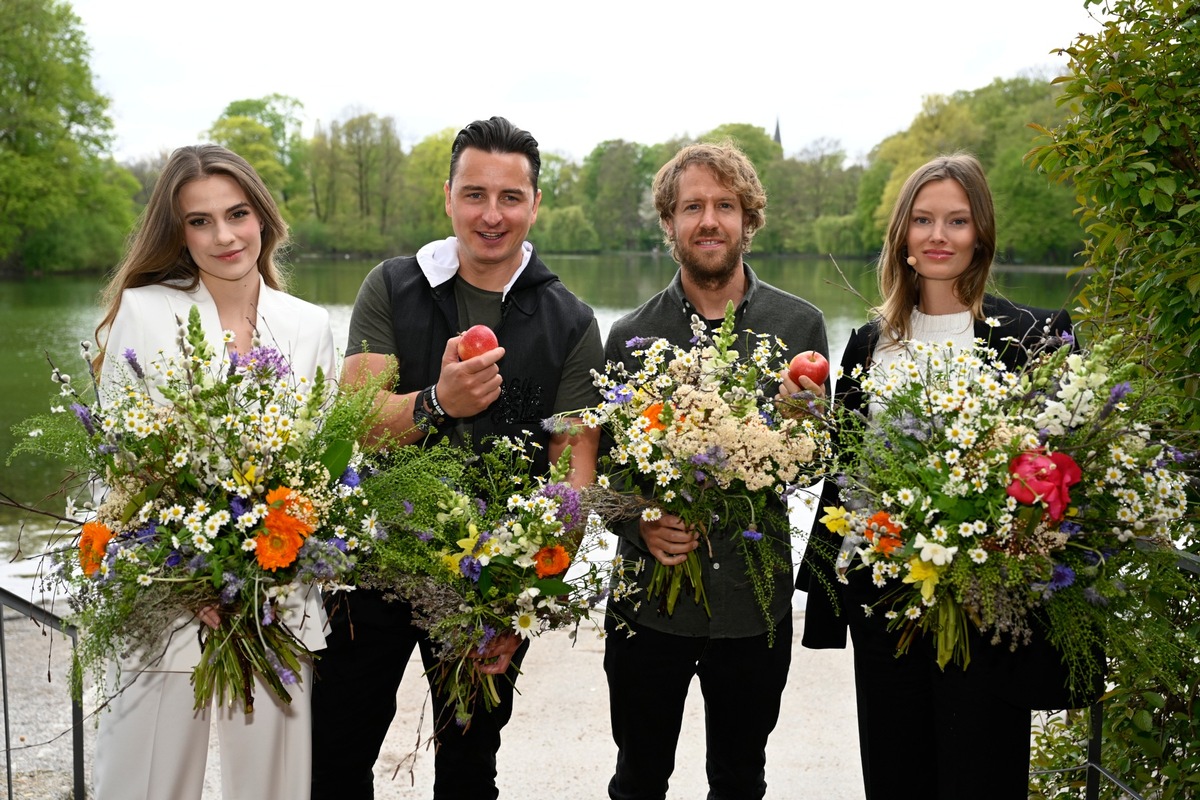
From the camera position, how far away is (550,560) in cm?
264

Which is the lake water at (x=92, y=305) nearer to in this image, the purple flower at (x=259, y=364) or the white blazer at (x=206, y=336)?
the white blazer at (x=206, y=336)

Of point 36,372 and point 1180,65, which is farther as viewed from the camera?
point 36,372

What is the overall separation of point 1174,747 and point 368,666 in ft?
9.15

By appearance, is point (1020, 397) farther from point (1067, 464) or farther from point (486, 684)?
point (486, 684)

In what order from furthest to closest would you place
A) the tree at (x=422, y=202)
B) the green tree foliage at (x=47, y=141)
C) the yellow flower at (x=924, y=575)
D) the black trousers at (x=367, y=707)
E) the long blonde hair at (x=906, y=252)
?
the tree at (x=422, y=202)
the green tree foliage at (x=47, y=141)
the long blonde hair at (x=906, y=252)
the black trousers at (x=367, y=707)
the yellow flower at (x=924, y=575)

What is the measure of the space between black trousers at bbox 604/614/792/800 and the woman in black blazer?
26 cm

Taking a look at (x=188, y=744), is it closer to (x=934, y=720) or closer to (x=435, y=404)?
(x=435, y=404)

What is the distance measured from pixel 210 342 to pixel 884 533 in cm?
212

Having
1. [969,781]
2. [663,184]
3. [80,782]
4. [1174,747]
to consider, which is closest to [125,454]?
[80,782]

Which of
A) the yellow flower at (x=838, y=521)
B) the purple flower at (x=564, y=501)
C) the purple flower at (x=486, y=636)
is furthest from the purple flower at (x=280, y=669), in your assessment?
the yellow flower at (x=838, y=521)

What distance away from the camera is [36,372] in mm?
22156

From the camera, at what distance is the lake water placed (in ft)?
42.7

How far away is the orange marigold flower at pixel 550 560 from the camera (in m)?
2.63

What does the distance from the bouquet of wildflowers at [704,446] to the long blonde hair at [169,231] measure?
1.43 metres
